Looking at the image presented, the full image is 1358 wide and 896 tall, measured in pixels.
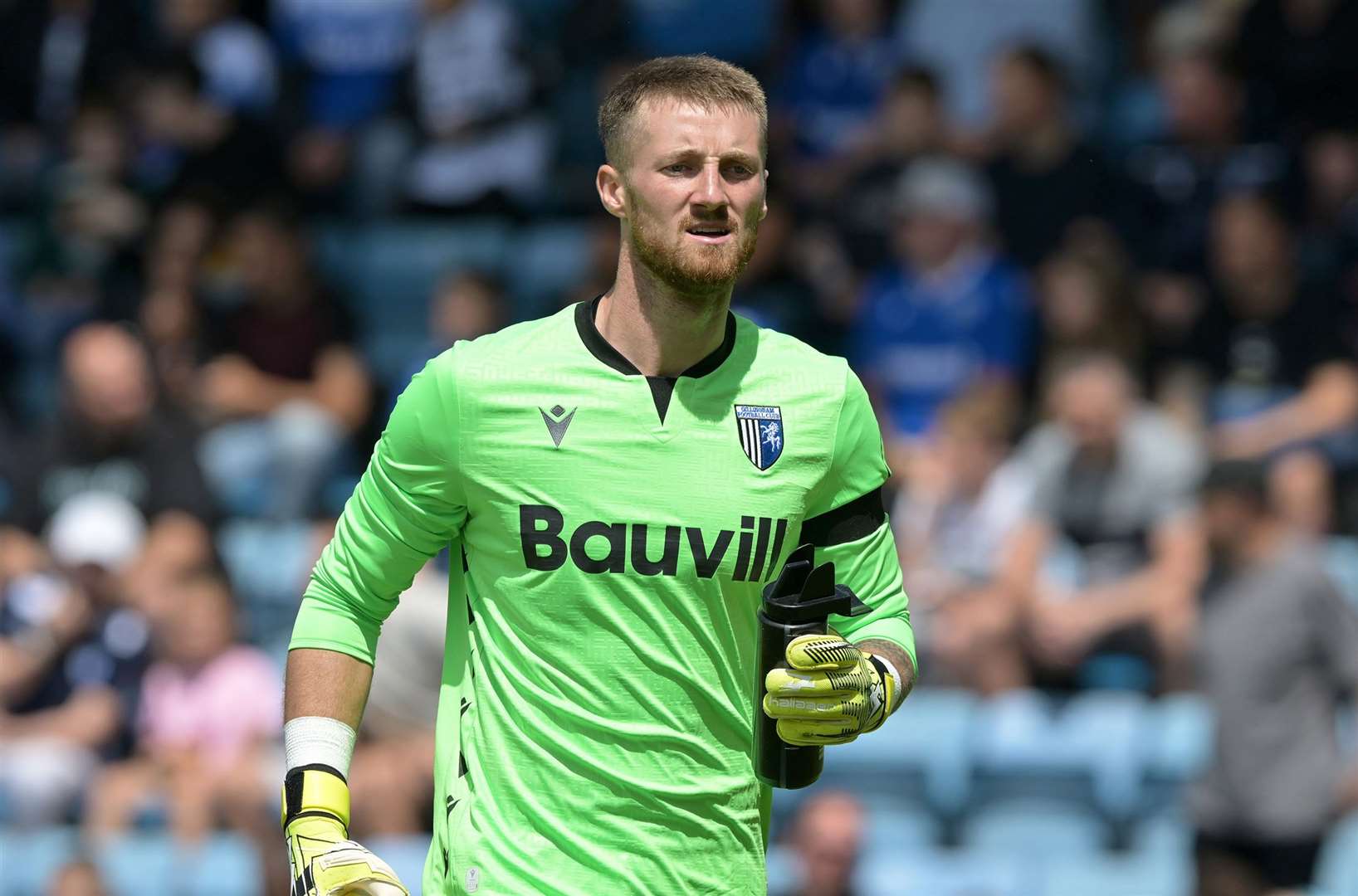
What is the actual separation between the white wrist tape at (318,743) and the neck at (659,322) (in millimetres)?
861

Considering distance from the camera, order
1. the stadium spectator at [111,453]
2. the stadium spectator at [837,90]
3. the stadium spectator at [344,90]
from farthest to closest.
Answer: the stadium spectator at [344,90] < the stadium spectator at [837,90] < the stadium spectator at [111,453]

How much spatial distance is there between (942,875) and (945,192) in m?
3.46

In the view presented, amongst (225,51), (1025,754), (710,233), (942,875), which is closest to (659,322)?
(710,233)

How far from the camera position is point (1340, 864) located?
785cm

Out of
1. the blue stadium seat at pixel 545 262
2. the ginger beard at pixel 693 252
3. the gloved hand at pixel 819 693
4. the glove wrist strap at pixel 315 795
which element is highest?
the blue stadium seat at pixel 545 262

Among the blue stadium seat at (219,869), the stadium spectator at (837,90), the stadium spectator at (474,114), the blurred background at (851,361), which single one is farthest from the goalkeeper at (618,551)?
the stadium spectator at (474,114)

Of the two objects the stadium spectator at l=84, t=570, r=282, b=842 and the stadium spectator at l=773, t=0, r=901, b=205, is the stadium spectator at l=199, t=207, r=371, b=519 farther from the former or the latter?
the stadium spectator at l=773, t=0, r=901, b=205

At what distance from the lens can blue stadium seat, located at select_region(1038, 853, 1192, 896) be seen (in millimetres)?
7977

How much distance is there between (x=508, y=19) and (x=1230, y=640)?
5.81 meters

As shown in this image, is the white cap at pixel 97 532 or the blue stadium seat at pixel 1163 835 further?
the white cap at pixel 97 532

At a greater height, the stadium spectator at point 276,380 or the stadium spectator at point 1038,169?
the stadium spectator at point 1038,169

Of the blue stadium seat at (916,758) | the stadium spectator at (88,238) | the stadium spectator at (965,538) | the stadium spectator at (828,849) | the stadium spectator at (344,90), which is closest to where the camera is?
the stadium spectator at (828,849)

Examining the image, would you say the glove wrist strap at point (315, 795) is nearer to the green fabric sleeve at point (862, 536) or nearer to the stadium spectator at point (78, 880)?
the green fabric sleeve at point (862, 536)

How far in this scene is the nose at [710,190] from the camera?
3.74 meters
